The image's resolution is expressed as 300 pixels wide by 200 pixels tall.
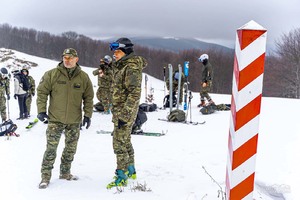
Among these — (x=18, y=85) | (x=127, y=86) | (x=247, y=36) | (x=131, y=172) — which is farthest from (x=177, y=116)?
(x=247, y=36)

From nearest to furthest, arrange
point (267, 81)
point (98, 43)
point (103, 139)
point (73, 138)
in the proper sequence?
point (73, 138)
point (103, 139)
point (267, 81)
point (98, 43)

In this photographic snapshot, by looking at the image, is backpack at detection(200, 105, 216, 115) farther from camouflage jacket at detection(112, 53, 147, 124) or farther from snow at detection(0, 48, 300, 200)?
camouflage jacket at detection(112, 53, 147, 124)

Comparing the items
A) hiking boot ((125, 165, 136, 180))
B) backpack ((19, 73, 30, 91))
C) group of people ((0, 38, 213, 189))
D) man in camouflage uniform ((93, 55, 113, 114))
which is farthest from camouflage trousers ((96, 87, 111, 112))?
hiking boot ((125, 165, 136, 180))

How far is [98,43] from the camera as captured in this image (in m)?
85.9

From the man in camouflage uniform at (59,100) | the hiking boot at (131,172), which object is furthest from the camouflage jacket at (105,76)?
the hiking boot at (131,172)

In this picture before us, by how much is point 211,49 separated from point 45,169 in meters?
69.8

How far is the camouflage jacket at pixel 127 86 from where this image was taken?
4.17 m

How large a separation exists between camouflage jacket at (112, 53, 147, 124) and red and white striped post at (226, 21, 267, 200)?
1927mm

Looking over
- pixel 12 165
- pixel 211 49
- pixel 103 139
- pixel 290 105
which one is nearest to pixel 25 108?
pixel 103 139

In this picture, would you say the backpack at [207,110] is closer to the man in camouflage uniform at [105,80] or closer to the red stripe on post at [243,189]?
the man in camouflage uniform at [105,80]

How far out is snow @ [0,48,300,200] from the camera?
418 centimetres

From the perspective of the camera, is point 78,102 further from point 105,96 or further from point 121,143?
point 105,96

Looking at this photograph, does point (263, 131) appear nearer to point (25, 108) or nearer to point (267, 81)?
point (25, 108)

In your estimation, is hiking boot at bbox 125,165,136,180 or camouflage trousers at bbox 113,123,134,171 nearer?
camouflage trousers at bbox 113,123,134,171
